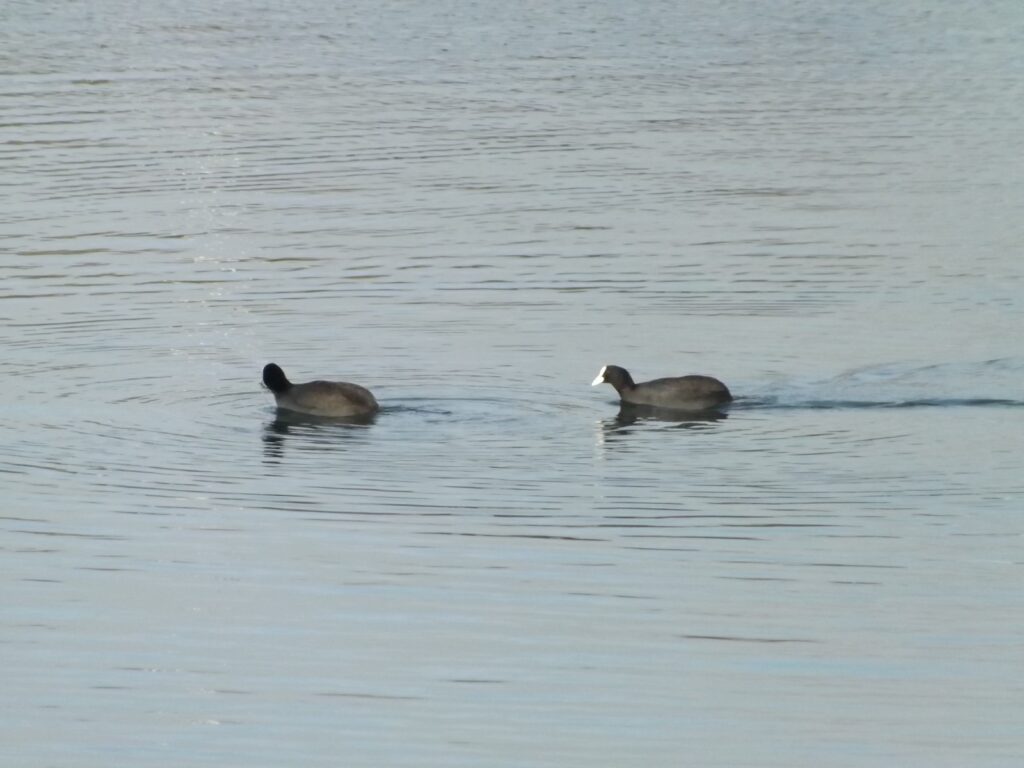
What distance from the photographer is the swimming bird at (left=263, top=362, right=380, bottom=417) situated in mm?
16062

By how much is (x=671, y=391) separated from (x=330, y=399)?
2.64m

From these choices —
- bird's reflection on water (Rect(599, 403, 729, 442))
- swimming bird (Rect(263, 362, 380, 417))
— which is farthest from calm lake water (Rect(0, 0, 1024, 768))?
swimming bird (Rect(263, 362, 380, 417))

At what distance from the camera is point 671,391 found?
1627 centimetres

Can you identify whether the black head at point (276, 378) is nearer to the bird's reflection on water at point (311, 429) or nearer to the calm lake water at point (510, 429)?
the bird's reflection on water at point (311, 429)

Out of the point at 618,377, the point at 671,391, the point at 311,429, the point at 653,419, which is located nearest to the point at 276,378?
the point at 311,429

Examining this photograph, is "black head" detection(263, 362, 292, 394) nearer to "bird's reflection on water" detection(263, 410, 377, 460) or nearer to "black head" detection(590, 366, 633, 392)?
"bird's reflection on water" detection(263, 410, 377, 460)

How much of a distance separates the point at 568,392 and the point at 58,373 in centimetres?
431

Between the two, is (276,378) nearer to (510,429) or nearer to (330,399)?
(330,399)

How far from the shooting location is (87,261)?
892 inches

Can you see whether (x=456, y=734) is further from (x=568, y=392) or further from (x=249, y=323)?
(x=249, y=323)

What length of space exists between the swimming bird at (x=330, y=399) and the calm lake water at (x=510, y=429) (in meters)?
0.22

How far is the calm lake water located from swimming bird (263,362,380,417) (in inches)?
8.5

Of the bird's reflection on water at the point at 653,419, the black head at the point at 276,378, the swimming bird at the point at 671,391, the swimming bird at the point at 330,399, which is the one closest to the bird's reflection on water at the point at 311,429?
the swimming bird at the point at 330,399

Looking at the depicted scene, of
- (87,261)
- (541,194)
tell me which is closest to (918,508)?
(87,261)
